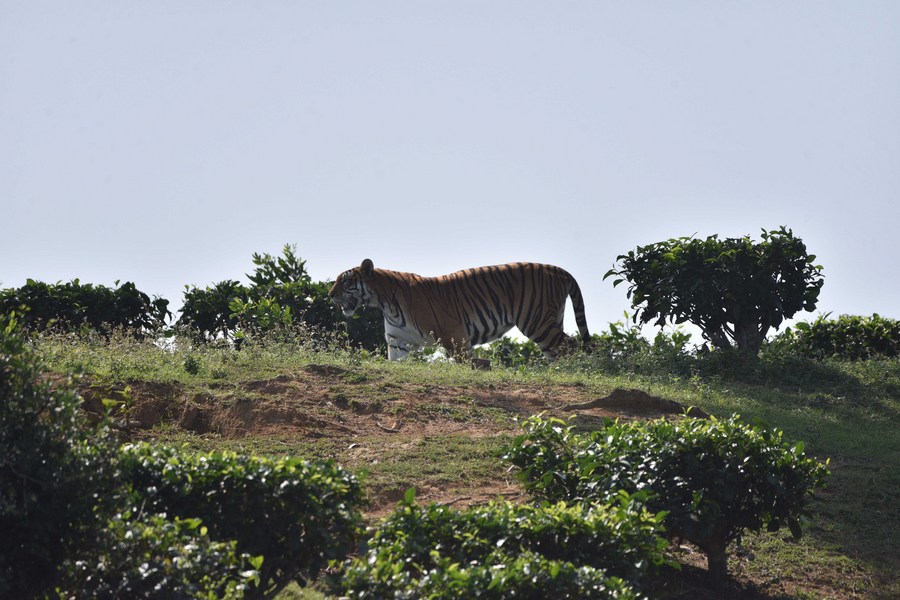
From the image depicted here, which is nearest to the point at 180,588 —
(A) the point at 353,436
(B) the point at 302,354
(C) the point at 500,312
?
(A) the point at 353,436

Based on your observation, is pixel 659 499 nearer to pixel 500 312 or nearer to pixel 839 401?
pixel 839 401

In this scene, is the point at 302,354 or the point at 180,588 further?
the point at 302,354

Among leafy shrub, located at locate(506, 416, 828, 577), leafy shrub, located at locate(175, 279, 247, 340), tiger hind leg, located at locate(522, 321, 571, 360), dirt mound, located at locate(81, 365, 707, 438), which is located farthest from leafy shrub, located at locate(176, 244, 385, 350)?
leafy shrub, located at locate(506, 416, 828, 577)

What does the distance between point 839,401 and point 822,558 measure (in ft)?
17.7

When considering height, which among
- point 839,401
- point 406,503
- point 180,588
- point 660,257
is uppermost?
point 660,257

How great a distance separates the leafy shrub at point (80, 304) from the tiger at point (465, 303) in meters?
2.97

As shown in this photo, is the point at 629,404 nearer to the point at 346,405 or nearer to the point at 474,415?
the point at 474,415

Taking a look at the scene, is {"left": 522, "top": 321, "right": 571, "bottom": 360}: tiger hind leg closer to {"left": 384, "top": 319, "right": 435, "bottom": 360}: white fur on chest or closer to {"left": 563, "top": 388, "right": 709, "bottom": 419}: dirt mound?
{"left": 384, "top": 319, "right": 435, "bottom": 360}: white fur on chest

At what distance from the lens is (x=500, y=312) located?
15891mm

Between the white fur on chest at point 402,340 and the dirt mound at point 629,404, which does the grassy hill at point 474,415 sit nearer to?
the dirt mound at point 629,404

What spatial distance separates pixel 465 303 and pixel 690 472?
9.20 meters

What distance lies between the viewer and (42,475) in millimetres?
4660

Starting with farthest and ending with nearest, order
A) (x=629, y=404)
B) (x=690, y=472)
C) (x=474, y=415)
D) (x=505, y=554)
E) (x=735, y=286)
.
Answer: (x=735, y=286)
(x=629, y=404)
(x=474, y=415)
(x=690, y=472)
(x=505, y=554)

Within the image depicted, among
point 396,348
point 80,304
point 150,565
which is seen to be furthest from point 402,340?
point 150,565
